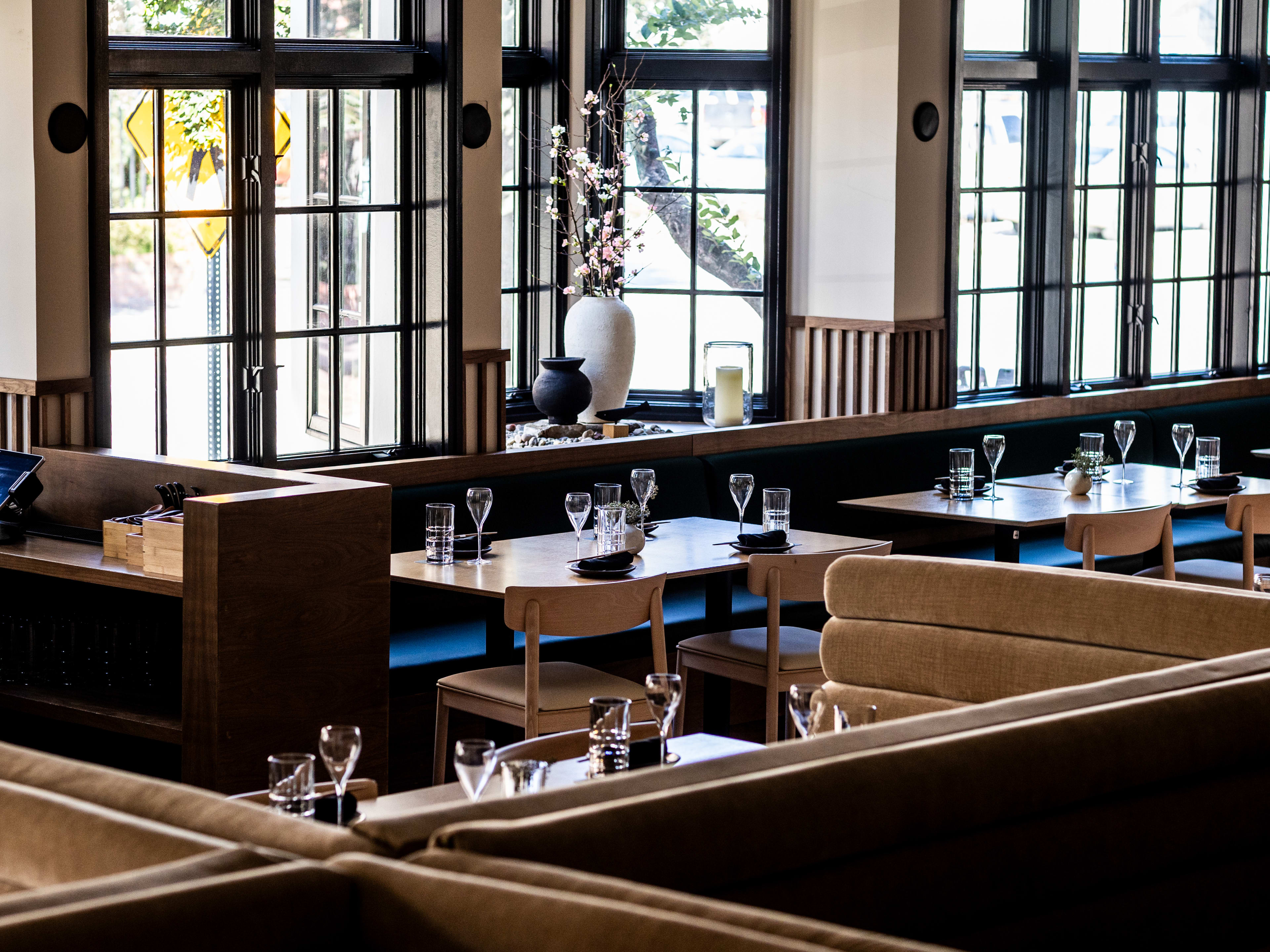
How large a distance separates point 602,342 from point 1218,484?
7.43ft

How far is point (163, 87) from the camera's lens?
5.14m

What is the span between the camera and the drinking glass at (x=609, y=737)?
254 cm

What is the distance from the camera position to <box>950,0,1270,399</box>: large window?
746 cm

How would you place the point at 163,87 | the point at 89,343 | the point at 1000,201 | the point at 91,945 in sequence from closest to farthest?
the point at 91,945 → the point at 89,343 → the point at 163,87 → the point at 1000,201

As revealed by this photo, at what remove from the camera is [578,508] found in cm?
463

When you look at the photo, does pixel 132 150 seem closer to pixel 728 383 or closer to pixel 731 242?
pixel 728 383

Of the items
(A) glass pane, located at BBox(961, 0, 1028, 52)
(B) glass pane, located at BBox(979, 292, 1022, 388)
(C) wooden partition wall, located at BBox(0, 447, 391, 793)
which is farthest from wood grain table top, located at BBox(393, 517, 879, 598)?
(A) glass pane, located at BBox(961, 0, 1028, 52)

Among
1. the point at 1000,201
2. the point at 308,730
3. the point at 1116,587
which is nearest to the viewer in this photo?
the point at 1116,587

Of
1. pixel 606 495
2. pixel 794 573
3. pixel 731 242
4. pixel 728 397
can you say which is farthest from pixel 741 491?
pixel 731 242

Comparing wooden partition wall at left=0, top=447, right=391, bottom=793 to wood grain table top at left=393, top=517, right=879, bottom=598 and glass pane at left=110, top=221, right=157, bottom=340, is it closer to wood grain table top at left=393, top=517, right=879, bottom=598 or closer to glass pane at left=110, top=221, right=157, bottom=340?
wood grain table top at left=393, top=517, right=879, bottom=598

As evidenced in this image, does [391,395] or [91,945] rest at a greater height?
[391,395]

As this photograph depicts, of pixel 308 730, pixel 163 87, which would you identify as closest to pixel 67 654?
pixel 308 730

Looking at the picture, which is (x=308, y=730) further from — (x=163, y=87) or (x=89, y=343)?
(x=163, y=87)

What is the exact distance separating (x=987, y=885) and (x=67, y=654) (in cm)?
283
